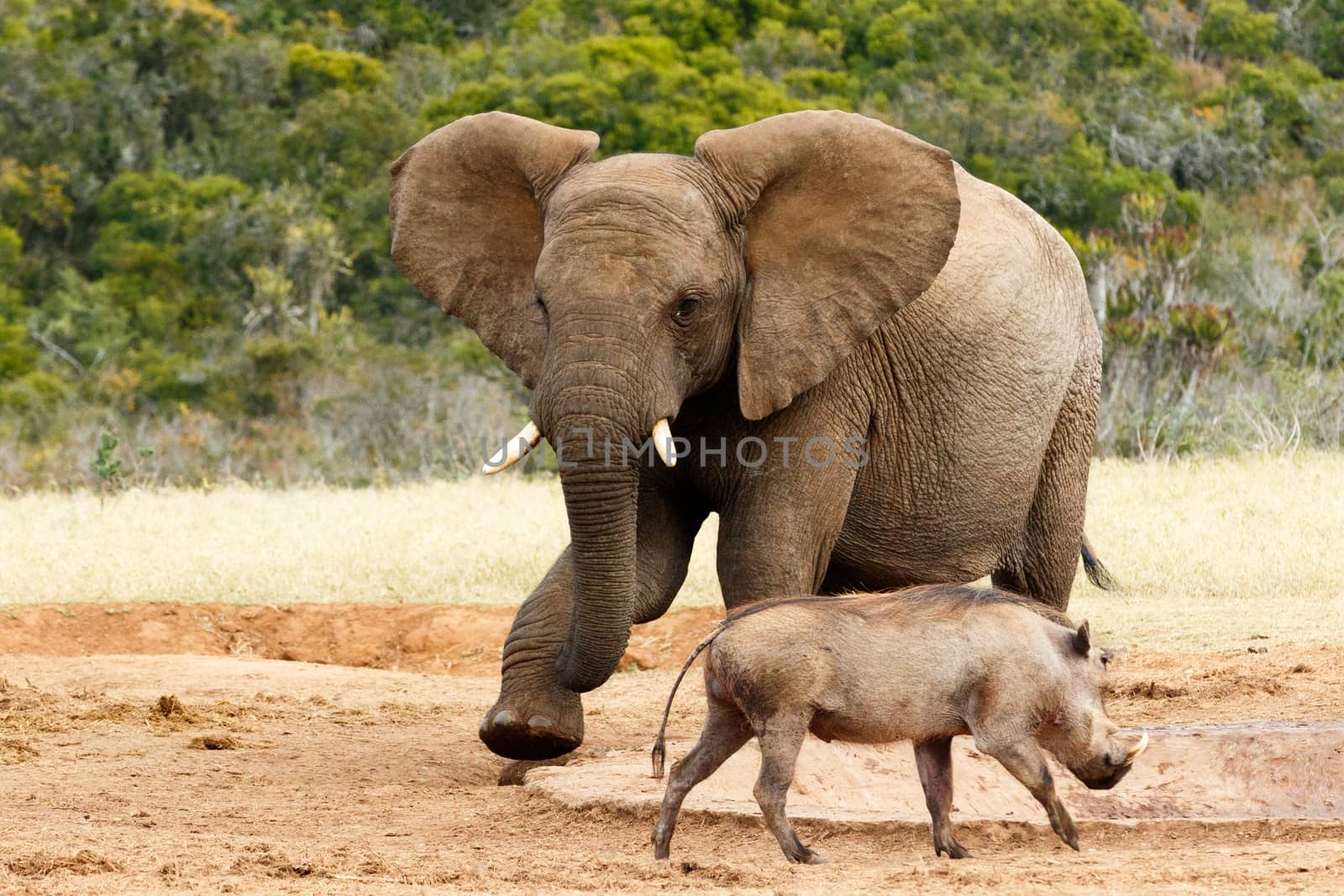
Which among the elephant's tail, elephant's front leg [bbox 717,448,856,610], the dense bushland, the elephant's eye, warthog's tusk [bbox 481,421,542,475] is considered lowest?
the dense bushland

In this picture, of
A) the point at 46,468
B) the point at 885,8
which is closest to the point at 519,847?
the point at 46,468

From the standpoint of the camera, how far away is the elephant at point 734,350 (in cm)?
629

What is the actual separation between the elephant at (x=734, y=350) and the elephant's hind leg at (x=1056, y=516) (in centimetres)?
56

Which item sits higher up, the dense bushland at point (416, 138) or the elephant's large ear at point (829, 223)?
the elephant's large ear at point (829, 223)

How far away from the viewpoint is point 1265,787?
6789 millimetres

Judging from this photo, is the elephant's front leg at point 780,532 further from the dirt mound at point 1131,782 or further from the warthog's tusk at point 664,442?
the warthog's tusk at point 664,442

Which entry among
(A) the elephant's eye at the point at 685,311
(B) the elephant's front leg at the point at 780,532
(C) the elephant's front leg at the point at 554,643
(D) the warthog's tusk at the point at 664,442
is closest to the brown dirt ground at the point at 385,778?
(C) the elephant's front leg at the point at 554,643

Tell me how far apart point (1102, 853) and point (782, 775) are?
984 millimetres

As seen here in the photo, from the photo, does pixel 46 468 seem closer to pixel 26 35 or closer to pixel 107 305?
pixel 107 305

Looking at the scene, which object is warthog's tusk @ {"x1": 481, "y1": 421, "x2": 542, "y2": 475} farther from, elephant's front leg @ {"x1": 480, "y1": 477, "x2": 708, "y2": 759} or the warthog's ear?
the warthog's ear

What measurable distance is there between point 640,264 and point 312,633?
20.9 ft

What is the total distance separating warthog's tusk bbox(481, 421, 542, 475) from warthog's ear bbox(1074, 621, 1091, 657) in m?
1.76

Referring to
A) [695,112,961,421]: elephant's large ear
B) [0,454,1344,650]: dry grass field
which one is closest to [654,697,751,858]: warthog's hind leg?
[695,112,961,421]: elephant's large ear

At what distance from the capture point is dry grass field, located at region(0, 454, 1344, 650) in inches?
462
